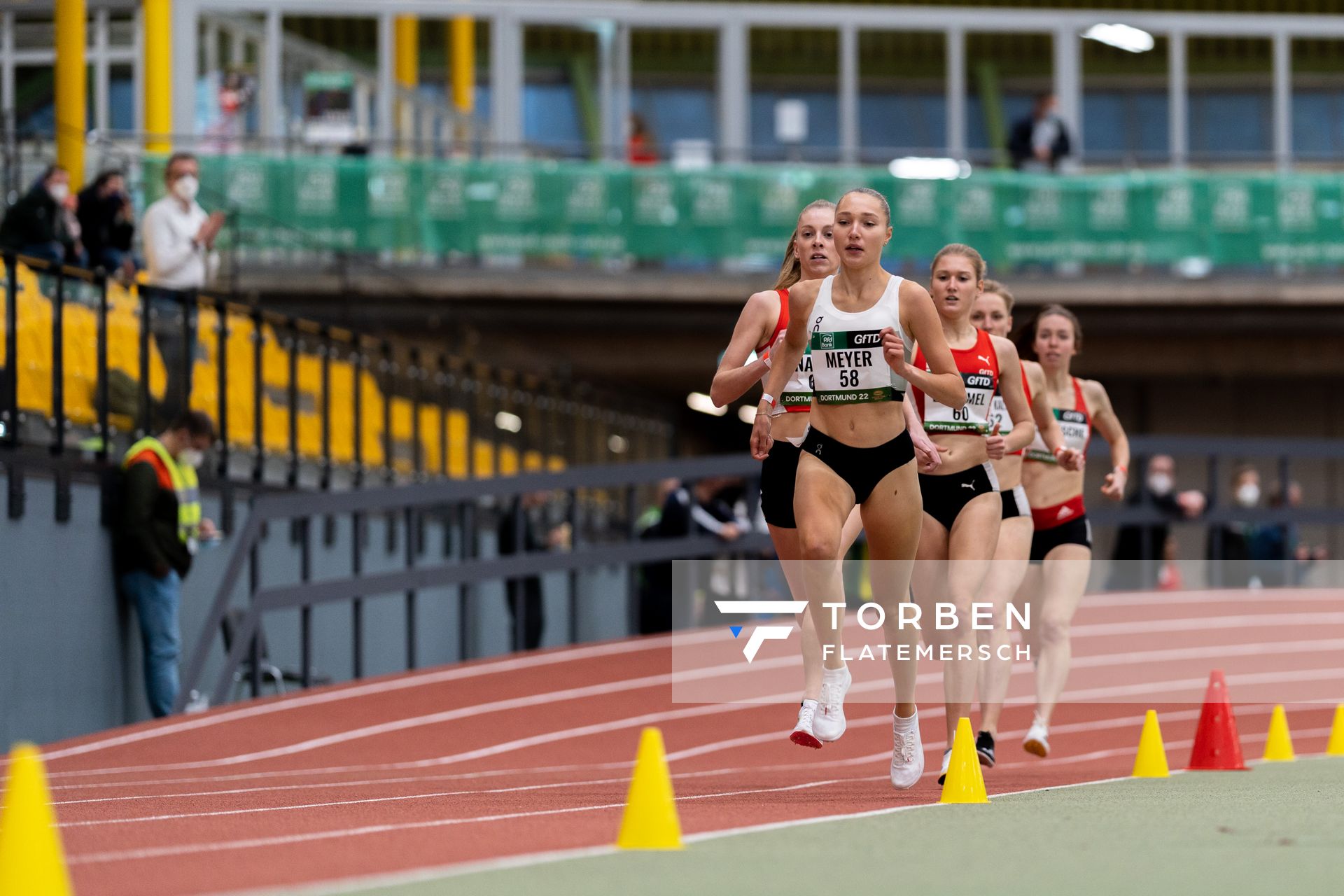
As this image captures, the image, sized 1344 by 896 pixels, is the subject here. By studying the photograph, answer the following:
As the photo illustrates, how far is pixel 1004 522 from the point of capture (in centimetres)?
1024

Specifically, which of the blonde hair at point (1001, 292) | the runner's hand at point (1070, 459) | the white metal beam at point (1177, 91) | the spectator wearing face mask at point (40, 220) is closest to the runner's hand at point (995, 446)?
the runner's hand at point (1070, 459)

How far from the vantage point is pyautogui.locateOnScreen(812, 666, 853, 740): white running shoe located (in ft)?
27.5

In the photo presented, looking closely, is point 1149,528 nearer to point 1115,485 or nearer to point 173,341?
point 173,341

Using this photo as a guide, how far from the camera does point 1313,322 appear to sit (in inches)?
1131

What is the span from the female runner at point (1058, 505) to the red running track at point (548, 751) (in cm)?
63

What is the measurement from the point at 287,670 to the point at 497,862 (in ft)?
35.4

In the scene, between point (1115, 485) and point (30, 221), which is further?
point (30, 221)

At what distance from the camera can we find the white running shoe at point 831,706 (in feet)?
27.5

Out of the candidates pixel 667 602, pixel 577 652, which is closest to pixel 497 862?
pixel 577 652

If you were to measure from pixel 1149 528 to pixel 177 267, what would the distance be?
30.3 feet

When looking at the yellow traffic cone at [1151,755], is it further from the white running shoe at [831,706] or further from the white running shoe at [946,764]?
the white running shoe at [831,706]

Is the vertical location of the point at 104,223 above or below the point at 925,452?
above

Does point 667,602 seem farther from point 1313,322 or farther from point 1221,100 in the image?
point 1221,100

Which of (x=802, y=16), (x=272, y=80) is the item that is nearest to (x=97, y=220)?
(x=272, y=80)
